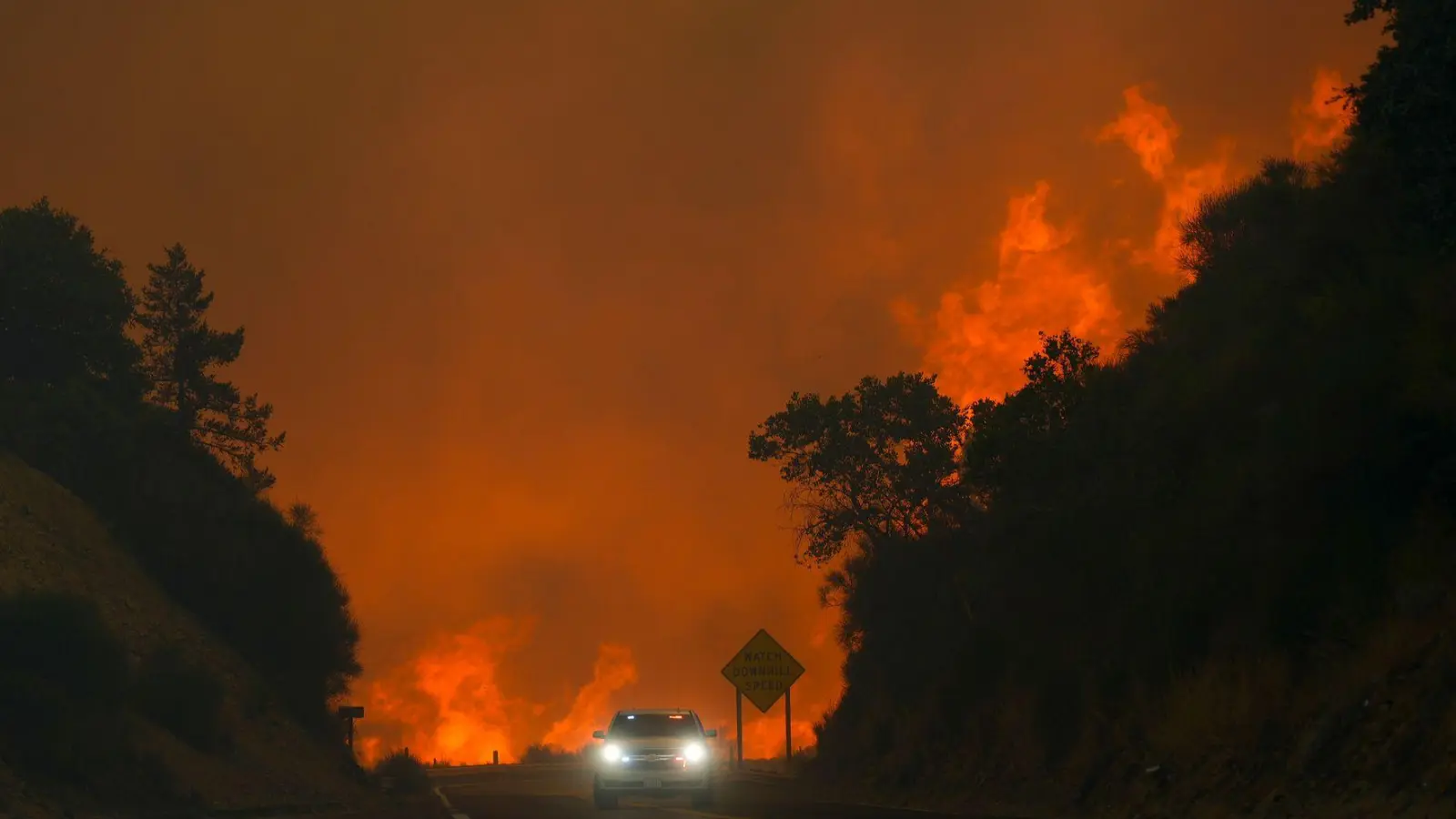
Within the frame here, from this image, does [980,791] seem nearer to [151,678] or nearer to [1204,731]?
[1204,731]

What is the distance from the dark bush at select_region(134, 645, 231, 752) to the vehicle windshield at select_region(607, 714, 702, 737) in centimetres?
1701

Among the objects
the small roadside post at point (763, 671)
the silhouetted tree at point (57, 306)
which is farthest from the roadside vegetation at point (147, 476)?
the small roadside post at point (763, 671)

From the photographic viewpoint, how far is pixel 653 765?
32.8 m

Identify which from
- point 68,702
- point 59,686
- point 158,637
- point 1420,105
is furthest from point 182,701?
point 1420,105

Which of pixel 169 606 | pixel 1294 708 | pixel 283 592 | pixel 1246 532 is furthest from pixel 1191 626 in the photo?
pixel 283 592

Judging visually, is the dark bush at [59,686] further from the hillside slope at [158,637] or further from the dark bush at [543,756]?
the dark bush at [543,756]

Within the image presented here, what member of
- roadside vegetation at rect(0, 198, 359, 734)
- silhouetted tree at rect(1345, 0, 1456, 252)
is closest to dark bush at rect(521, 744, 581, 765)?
roadside vegetation at rect(0, 198, 359, 734)

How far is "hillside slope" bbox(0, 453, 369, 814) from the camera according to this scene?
44281 mm

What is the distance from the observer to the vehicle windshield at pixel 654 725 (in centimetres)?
3388

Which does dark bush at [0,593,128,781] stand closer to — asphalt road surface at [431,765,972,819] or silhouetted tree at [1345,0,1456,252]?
asphalt road surface at [431,765,972,819]

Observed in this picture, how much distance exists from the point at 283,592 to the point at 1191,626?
43.4 metres

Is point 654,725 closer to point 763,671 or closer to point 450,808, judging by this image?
point 450,808

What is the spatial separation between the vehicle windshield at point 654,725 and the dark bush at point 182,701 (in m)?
17.0

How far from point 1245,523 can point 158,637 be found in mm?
37205
